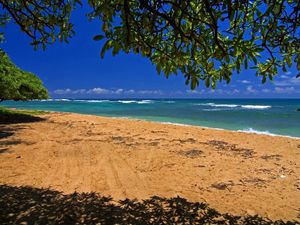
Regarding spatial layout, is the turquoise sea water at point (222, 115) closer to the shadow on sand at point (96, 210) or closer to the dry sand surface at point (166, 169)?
the dry sand surface at point (166, 169)

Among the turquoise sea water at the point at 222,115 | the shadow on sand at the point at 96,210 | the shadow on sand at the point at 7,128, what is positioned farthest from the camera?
the turquoise sea water at the point at 222,115

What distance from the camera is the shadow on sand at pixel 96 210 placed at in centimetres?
433

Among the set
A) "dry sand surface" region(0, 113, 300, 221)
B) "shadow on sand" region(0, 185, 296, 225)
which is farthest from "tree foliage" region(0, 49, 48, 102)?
"shadow on sand" region(0, 185, 296, 225)

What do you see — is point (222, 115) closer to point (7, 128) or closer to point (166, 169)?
point (7, 128)

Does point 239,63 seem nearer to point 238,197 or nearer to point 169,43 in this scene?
point 169,43

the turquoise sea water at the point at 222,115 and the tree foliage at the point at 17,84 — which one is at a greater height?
the tree foliage at the point at 17,84

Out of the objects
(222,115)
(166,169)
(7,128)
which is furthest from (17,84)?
(222,115)

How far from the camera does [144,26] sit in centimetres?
360

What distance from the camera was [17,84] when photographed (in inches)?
608

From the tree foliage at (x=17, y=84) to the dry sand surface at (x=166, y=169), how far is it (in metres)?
4.41

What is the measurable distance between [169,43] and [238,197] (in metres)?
3.18

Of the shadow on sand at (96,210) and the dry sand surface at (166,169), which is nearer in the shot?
the shadow on sand at (96,210)

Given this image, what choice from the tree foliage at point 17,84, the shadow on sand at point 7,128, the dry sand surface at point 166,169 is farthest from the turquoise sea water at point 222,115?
the shadow on sand at point 7,128

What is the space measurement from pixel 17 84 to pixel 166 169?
1096cm
